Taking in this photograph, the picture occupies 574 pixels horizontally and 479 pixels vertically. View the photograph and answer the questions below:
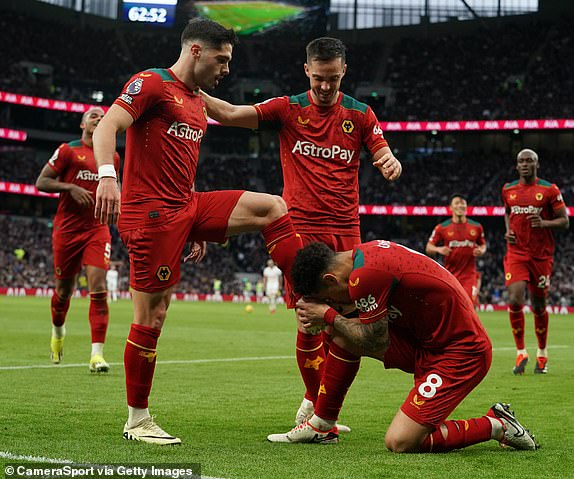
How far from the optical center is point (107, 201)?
5004 millimetres

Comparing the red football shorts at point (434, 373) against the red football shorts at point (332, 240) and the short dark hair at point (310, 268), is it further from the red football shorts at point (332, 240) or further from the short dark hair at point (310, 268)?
the red football shorts at point (332, 240)

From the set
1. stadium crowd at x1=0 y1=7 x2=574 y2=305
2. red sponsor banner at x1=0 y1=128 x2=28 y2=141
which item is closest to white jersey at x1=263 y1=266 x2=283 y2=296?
stadium crowd at x1=0 y1=7 x2=574 y2=305

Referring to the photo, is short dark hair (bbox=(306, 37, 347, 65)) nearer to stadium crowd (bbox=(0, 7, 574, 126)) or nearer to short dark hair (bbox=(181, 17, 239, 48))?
short dark hair (bbox=(181, 17, 239, 48))

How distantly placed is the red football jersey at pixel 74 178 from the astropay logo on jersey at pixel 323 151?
13.5 feet

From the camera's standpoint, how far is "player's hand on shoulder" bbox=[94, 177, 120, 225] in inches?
197

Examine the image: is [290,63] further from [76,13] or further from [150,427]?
[150,427]

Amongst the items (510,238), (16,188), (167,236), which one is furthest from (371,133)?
(16,188)

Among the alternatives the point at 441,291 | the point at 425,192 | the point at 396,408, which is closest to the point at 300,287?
the point at 441,291

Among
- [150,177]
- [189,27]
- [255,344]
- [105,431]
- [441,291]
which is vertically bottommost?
[255,344]

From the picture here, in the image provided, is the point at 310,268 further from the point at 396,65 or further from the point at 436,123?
the point at 396,65

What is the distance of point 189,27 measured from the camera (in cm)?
578

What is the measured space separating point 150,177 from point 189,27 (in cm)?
102

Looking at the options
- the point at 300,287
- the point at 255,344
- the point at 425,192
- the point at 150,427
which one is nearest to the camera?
the point at 300,287

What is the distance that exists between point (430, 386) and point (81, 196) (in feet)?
17.4
